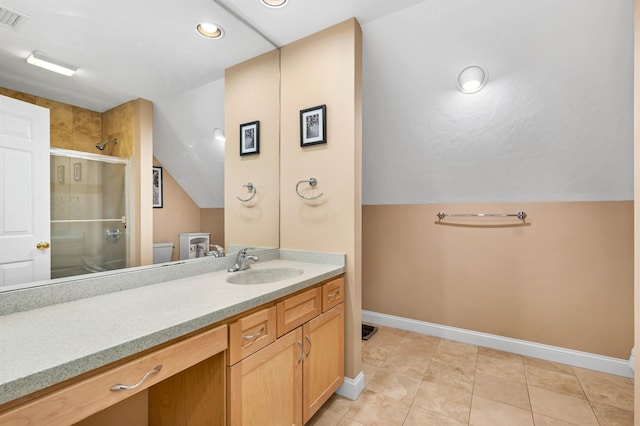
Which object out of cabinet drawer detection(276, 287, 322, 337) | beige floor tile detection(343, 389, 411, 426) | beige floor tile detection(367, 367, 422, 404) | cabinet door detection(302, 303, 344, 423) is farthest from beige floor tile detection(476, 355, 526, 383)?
cabinet drawer detection(276, 287, 322, 337)

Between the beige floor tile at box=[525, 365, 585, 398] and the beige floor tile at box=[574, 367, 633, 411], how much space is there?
0.05m

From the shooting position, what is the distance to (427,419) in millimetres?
1711

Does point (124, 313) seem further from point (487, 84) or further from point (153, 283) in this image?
point (487, 84)

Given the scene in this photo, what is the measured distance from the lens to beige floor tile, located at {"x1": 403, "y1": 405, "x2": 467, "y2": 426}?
1.67 m

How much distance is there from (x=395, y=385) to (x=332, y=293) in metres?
0.89

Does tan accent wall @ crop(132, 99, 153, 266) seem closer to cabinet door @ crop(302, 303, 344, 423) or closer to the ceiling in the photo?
the ceiling

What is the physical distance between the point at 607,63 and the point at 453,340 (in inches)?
91.9

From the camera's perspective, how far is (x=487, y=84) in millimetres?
2012

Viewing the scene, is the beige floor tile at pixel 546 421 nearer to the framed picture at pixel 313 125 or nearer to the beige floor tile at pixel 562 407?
the beige floor tile at pixel 562 407

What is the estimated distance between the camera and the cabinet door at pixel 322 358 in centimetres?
153

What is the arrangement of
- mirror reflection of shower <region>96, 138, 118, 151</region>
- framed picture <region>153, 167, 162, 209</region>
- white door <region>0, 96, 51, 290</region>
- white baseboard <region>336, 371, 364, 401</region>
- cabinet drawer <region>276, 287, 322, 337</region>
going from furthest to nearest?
white baseboard <region>336, 371, 364, 401</region> → framed picture <region>153, 167, 162, 209</region> → cabinet drawer <region>276, 287, 322, 337</region> → mirror reflection of shower <region>96, 138, 118, 151</region> → white door <region>0, 96, 51, 290</region>

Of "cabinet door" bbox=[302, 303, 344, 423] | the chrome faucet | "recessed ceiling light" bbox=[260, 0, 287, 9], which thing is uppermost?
"recessed ceiling light" bbox=[260, 0, 287, 9]

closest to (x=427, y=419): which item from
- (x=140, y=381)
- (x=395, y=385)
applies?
(x=395, y=385)

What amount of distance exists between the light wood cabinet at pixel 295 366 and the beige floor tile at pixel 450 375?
76 centimetres
